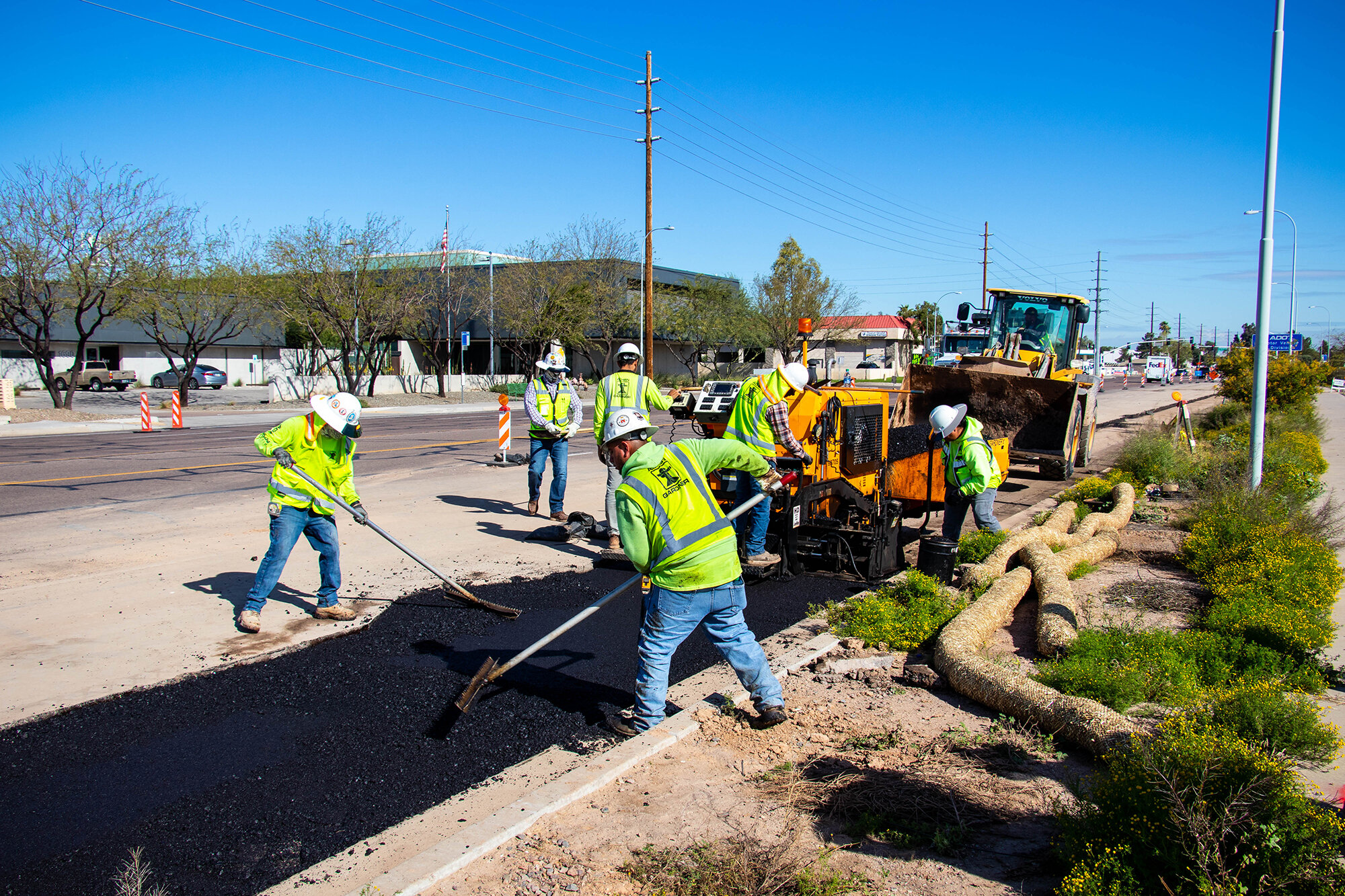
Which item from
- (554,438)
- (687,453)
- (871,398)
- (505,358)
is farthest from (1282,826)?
(505,358)

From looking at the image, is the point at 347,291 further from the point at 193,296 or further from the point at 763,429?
the point at 763,429

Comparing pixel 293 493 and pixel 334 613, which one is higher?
pixel 293 493

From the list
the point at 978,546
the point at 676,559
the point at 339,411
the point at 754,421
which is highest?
the point at 339,411

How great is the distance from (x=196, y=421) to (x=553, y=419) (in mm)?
18719

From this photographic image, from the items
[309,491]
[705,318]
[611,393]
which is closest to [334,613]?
[309,491]

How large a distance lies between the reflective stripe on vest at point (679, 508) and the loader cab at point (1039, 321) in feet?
43.0

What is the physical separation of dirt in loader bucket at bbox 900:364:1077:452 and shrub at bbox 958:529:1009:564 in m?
4.39

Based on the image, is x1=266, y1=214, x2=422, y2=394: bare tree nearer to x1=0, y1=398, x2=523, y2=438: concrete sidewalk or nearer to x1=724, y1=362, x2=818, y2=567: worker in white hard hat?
x1=0, y1=398, x2=523, y2=438: concrete sidewalk

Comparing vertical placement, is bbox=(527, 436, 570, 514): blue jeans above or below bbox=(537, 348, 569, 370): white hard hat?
below

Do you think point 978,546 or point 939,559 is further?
point 978,546

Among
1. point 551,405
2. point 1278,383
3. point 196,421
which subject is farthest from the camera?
point 196,421

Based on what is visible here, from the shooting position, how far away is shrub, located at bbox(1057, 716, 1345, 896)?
2.47 meters

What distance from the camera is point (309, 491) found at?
5.79 meters

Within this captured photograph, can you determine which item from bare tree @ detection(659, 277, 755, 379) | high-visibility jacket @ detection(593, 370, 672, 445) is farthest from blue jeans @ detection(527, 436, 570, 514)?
bare tree @ detection(659, 277, 755, 379)
